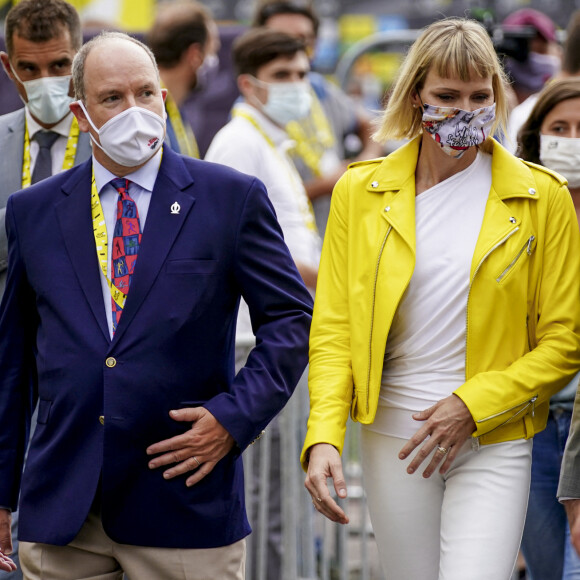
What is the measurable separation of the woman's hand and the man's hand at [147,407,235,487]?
56 cm

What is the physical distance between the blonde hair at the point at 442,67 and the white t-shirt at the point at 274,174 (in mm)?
1960

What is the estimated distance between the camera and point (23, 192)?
12.5 ft

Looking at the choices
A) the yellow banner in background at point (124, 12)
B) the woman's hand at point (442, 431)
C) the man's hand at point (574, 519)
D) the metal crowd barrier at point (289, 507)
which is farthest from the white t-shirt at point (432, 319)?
the yellow banner in background at point (124, 12)

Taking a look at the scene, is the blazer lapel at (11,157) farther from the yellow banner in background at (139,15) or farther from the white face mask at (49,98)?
the yellow banner in background at (139,15)

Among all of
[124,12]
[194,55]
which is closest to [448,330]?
[194,55]

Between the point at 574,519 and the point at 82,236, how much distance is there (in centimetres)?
171

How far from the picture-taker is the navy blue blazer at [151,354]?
3535 millimetres

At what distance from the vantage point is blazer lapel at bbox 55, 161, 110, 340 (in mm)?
3582

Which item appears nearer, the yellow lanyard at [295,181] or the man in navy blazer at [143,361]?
the man in navy blazer at [143,361]

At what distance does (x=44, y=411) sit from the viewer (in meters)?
3.65

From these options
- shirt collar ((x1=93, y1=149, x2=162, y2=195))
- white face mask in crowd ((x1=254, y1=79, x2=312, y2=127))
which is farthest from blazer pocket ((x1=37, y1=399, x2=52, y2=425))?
white face mask in crowd ((x1=254, y1=79, x2=312, y2=127))

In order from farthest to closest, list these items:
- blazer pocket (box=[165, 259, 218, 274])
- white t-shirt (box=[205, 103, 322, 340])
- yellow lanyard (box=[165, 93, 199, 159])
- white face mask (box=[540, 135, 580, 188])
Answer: white t-shirt (box=[205, 103, 322, 340]) → yellow lanyard (box=[165, 93, 199, 159]) → white face mask (box=[540, 135, 580, 188]) → blazer pocket (box=[165, 259, 218, 274])

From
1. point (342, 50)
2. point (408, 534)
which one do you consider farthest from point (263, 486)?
point (342, 50)

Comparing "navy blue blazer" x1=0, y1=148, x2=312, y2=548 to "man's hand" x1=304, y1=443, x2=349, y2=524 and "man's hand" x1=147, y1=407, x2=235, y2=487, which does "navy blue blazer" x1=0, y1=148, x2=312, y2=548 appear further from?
"man's hand" x1=304, y1=443, x2=349, y2=524
